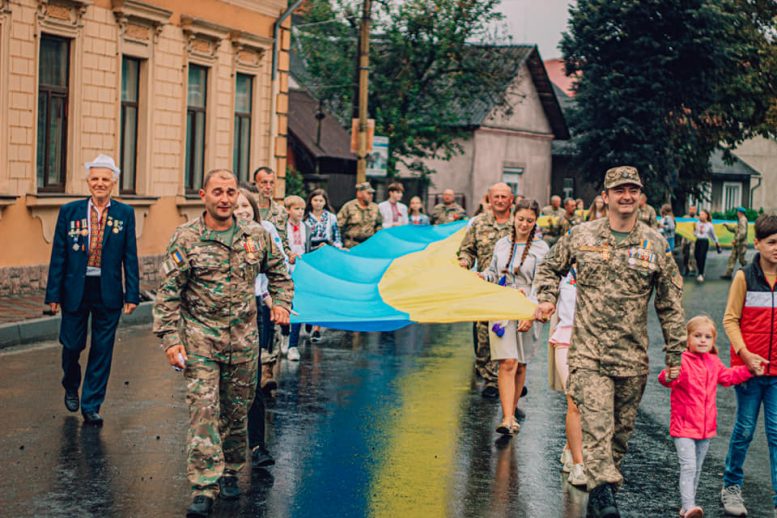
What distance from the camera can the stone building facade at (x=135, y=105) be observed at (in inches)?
744

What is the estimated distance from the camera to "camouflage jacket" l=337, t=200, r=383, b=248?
17.6m

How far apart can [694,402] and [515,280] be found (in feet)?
10.3

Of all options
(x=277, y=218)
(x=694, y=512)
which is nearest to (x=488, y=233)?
(x=277, y=218)

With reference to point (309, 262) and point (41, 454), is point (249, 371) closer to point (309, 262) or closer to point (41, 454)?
point (41, 454)

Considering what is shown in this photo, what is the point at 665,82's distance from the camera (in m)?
42.2

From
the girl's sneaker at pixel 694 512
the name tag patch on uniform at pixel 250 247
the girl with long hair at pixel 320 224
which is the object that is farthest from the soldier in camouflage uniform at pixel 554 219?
the name tag patch on uniform at pixel 250 247

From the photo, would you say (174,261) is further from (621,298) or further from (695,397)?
(695,397)

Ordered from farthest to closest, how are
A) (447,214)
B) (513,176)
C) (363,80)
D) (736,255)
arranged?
(513,176) < (736,255) < (363,80) < (447,214)

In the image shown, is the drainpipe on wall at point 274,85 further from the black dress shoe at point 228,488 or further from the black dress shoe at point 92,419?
the black dress shoe at point 228,488

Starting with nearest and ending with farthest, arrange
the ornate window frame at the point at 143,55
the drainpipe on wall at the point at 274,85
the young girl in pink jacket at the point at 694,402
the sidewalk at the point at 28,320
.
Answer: the young girl in pink jacket at the point at 694,402 < the sidewalk at the point at 28,320 < the ornate window frame at the point at 143,55 < the drainpipe on wall at the point at 274,85

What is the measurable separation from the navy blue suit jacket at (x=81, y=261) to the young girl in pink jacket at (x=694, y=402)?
4.34 metres

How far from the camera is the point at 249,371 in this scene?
7.59 metres

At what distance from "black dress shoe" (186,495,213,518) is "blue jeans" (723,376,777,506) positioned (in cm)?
323

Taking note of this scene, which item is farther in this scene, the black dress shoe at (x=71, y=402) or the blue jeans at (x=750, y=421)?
the black dress shoe at (x=71, y=402)
